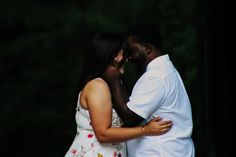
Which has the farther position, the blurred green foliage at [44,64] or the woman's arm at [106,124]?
the blurred green foliage at [44,64]

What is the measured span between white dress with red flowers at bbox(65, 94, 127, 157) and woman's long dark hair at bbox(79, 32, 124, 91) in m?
0.20

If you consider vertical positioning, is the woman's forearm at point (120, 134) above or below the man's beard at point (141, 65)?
below

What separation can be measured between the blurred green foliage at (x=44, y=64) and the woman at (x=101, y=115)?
3985 millimetres

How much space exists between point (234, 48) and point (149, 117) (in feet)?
5.34

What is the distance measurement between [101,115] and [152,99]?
0.82 feet

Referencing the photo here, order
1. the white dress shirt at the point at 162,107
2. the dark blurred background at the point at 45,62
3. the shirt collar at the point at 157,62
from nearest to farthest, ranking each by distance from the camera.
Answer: the white dress shirt at the point at 162,107
the shirt collar at the point at 157,62
the dark blurred background at the point at 45,62

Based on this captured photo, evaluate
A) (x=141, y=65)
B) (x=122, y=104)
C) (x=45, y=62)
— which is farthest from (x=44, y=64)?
(x=122, y=104)

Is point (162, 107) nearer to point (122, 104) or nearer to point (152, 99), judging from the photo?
A: point (152, 99)

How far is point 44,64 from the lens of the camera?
284 inches

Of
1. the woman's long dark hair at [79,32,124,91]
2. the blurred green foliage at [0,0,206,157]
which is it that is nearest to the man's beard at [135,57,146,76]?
the woman's long dark hair at [79,32,124,91]

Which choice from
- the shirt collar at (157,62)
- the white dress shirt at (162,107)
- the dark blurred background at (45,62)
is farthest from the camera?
the dark blurred background at (45,62)

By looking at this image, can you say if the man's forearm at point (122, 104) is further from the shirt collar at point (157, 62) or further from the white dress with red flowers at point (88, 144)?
the shirt collar at point (157, 62)

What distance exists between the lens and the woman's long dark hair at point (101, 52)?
2945 millimetres

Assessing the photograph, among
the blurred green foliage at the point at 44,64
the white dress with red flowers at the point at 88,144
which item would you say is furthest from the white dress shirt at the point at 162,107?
the blurred green foliage at the point at 44,64
